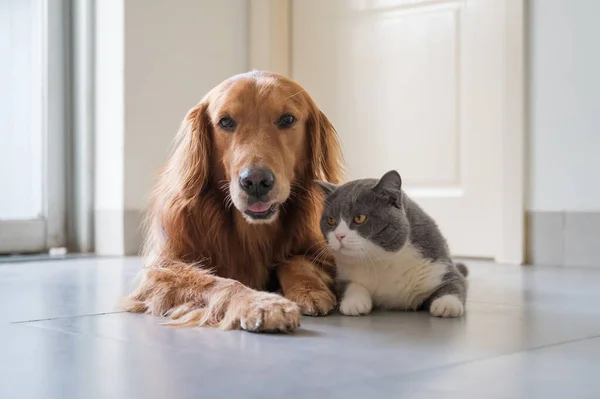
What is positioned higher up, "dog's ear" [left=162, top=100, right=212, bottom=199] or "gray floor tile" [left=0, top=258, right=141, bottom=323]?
"dog's ear" [left=162, top=100, right=212, bottom=199]

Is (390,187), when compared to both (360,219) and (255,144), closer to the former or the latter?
(360,219)

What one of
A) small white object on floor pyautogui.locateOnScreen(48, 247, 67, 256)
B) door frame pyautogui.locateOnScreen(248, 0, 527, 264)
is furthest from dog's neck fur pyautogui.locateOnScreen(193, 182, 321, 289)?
small white object on floor pyautogui.locateOnScreen(48, 247, 67, 256)

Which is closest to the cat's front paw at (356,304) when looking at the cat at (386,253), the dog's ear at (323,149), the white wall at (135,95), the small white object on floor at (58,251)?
the cat at (386,253)

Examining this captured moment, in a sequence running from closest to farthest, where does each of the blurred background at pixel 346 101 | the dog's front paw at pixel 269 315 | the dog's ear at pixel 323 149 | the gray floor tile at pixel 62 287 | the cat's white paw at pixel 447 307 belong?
the dog's front paw at pixel 269 315, the cat's white paw at pixel 447 307, the gray floor tile at pixel 62 287, the dog's ear at pixel 323 149, the blurred background at pixel 346 101

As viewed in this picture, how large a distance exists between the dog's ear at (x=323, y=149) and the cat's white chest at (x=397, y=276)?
302mm

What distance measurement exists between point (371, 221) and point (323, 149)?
0.36m

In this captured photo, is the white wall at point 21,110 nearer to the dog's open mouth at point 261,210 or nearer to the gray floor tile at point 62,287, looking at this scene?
the gray floor tile at point 62,287

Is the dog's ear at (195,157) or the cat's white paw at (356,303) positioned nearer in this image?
the cat's white paw at (356,303)

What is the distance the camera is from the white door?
116 inches

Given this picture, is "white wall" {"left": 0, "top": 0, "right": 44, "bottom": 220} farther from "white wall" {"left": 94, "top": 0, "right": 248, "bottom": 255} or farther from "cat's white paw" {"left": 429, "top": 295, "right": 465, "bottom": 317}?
"cat's white paw" {"left": 429, "top": 295, "right": 465, "bottom": 317}

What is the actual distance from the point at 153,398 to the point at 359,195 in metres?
0.82

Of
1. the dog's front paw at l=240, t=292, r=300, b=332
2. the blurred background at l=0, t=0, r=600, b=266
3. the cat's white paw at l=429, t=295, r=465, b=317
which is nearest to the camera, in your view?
the dog's front paw at l=240, t=292, r=300, b=332

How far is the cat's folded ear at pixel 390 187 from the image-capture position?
1620mm

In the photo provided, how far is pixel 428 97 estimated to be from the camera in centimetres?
312
